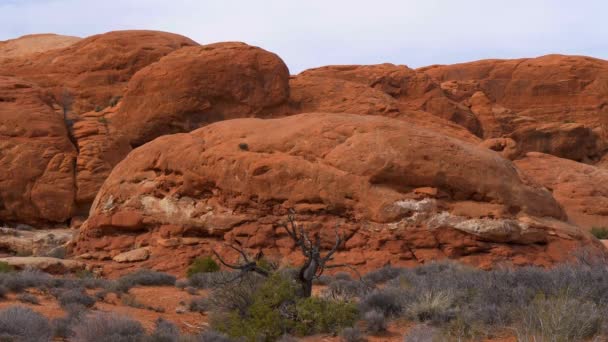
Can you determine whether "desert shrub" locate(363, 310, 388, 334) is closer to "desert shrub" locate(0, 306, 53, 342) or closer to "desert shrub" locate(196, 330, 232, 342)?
"desert shrub" locate(196, 330, 232, 342)

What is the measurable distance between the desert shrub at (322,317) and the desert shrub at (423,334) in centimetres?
91

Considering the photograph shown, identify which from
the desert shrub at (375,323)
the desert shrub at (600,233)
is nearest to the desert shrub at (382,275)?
the desert shrub at (375,323)

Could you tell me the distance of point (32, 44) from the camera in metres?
35.5

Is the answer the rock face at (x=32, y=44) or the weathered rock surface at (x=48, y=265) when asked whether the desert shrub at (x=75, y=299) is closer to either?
the weathered rock surface at (x=48, y=265)

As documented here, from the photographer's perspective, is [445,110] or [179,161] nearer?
[179,161]

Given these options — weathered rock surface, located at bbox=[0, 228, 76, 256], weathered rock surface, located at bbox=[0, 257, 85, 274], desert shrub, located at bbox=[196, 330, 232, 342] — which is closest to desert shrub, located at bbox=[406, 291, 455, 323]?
desert shrub, located at bbox=[196, 330, 232, 342]

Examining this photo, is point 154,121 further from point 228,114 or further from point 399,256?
point 399,256

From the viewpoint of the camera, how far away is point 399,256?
1384 cm

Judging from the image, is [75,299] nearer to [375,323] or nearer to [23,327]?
[23,327]

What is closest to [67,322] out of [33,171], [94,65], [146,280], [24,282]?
[24,282]

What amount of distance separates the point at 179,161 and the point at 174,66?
11179mm

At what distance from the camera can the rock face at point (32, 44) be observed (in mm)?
34625

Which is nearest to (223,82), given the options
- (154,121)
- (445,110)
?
(154,121)

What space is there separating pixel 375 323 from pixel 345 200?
657 centimetres
